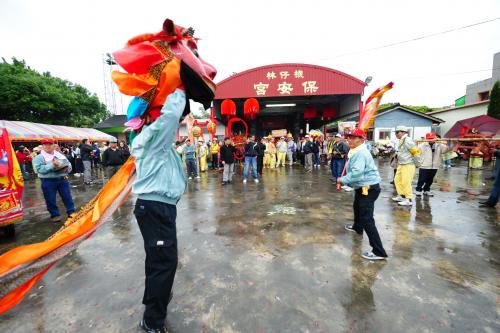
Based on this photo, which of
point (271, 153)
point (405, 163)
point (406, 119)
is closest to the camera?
point (405, 163)

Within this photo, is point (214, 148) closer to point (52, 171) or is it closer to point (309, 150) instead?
point (309, 150)

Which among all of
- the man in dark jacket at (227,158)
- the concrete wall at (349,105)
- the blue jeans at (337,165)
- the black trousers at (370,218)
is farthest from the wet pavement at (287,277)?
the concrete wall at (349,105)

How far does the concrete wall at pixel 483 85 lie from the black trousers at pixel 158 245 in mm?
25796

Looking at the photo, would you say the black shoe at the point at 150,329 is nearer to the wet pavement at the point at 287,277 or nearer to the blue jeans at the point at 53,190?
the wet pavement at the point at 287,277

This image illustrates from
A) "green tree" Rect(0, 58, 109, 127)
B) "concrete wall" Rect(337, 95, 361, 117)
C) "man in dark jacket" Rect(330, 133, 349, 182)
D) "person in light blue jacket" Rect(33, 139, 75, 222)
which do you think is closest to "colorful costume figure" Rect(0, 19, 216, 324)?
"person in light blue jacket" Rect(33, 139, 75, 222)

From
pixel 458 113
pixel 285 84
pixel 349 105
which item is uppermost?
pixel 285 84

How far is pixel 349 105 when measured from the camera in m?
15.4

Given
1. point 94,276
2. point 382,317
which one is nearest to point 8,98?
point 94,276

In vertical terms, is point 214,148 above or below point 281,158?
above

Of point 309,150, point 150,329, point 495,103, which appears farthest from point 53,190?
point 495,103

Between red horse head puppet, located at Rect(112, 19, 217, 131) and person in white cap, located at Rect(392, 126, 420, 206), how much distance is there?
16.7 ft

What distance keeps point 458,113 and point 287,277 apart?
24.8m

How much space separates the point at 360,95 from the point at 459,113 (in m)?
13.0

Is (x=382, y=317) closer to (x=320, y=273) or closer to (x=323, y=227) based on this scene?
(x=320, y=273)
